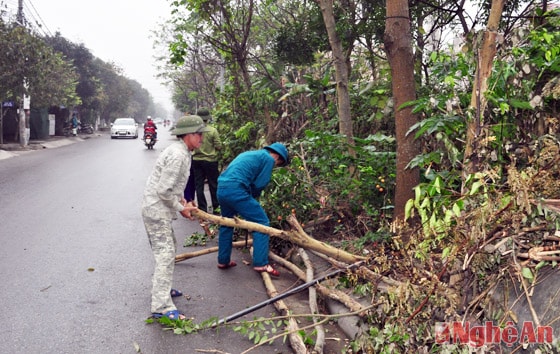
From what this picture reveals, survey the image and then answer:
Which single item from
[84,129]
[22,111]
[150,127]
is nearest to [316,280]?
[22,111]

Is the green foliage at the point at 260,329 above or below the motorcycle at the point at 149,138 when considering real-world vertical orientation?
below

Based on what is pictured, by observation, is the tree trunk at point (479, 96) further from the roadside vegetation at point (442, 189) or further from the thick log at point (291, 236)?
the thick log at point (291, 236)

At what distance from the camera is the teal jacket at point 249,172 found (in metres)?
5.49

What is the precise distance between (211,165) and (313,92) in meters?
2.54

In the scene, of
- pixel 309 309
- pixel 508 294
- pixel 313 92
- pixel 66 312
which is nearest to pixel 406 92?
pixel 309 309

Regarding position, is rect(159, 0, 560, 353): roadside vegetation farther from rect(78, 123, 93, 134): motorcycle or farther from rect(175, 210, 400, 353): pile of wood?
rect(78, 123, 93, 134): motorcycle

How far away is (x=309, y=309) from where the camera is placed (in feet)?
15.7

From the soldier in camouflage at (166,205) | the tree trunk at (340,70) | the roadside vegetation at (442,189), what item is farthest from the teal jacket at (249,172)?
the tree trunk at (340,70)

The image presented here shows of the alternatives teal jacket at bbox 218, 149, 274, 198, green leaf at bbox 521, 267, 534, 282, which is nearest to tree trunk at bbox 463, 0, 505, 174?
green leaf at bbox 521, 267, 534, 282

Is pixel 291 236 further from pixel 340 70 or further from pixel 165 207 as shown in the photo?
pixel 340 70

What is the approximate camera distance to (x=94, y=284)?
523 cm

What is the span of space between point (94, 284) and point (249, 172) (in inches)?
75.9

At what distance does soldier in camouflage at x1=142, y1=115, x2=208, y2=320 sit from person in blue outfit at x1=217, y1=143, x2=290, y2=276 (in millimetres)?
829

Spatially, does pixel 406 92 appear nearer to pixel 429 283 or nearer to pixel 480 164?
pixel 480 164
